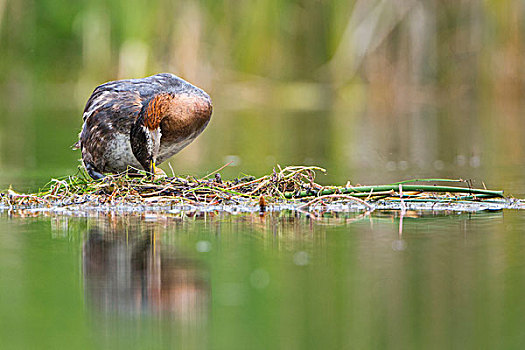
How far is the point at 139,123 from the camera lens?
19.6 feet

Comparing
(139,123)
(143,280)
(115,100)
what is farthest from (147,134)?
(143,280)

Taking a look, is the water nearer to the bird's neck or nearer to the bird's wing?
the bird's neck

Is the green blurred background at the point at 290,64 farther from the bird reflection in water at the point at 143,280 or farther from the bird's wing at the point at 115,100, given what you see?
the bird reflection in water at the point at 143,280

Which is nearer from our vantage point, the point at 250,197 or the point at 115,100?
the point at 250,197

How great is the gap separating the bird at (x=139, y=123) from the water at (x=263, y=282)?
1059mm

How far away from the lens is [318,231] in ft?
15.3

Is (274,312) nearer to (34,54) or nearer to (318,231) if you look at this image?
(318,231)

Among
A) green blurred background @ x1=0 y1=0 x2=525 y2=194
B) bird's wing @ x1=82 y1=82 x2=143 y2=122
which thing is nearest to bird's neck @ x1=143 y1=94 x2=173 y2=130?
bird's wing @ x1=82 y1=82 x2=143 y2=122

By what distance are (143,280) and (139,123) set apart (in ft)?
8.41

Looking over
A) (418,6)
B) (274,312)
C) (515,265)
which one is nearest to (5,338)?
(274,312)

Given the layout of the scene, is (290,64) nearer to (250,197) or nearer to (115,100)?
(115,100)

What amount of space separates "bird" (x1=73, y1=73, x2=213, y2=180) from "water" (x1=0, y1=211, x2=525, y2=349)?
1059 mm

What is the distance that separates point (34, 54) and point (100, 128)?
1901 cm

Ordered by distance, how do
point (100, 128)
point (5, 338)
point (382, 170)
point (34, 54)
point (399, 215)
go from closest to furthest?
point (5, 338) < point (399, 215) < point (100, 128) < point (382, 170) < point (34, 54)
